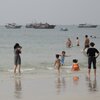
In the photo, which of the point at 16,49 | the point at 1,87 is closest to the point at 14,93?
the point at 1,87

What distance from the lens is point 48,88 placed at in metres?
14.4

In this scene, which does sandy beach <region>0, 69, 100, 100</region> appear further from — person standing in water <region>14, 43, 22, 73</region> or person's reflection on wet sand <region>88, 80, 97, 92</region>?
person standing in water <region>14, 43, 22, 73</region>

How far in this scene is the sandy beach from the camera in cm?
1284

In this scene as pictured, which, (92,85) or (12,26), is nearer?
(92,85)

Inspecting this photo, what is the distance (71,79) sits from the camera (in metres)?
16.9

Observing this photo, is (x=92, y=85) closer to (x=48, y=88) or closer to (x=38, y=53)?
(x=48, y=88)

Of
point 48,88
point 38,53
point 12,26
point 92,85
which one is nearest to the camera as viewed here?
point 48,88

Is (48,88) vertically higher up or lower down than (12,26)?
higher up

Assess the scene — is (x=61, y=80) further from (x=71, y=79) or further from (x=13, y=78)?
(x=13, y=78)

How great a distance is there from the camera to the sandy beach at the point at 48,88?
1284 cm

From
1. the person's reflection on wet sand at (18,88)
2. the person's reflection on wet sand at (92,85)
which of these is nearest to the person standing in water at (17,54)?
the person's reflection on wet sand at (18,88)

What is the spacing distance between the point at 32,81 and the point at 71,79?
5.33 feet

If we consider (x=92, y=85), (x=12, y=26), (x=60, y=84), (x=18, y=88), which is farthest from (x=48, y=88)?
(x=12, y=26)

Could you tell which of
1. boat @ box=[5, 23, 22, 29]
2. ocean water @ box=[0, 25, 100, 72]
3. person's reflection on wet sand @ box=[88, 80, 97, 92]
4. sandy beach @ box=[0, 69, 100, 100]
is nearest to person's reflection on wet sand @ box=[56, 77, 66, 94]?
sandy beach @ box=[0, 69, 100, 100]
